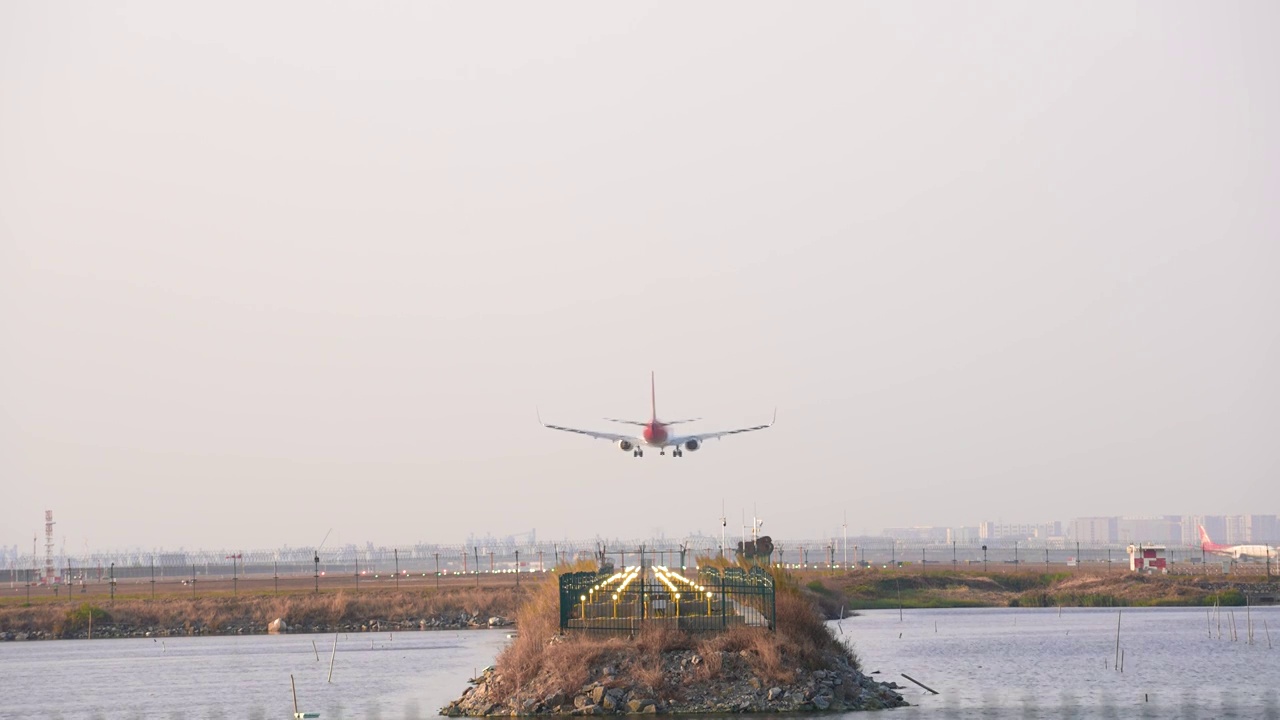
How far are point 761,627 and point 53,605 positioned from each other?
7941cm

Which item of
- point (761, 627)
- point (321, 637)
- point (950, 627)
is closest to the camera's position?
point (761, 627)

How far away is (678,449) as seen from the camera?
340ft

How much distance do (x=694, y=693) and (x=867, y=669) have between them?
59.7ft

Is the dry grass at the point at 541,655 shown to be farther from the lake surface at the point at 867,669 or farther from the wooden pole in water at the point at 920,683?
the wooden pole in water at the point at 920,683

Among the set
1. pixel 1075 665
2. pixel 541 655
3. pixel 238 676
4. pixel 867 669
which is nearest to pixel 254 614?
pixel 238 676

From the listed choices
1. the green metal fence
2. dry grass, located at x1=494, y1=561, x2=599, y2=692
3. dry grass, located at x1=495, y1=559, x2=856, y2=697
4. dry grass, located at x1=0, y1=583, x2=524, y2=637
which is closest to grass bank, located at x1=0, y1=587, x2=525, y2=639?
dry grass, located at x1=0, y1=583, x2=524, y2=637

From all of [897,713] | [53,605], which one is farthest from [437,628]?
[897,713]

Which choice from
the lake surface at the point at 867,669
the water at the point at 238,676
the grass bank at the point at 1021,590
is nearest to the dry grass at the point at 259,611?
the lake surface at the point at 867,669

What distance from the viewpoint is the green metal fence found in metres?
46.2

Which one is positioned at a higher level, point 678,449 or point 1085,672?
point 678,449

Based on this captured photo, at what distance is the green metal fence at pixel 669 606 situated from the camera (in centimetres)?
4616

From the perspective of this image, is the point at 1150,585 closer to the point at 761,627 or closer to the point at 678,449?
the point at 678,449

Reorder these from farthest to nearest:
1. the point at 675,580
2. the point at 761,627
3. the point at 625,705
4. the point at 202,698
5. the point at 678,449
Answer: the point at 678,449, the point at 675,580, the point at 202,698, the point at 761,627, the point at 625,705

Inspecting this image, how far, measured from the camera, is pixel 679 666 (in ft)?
144
